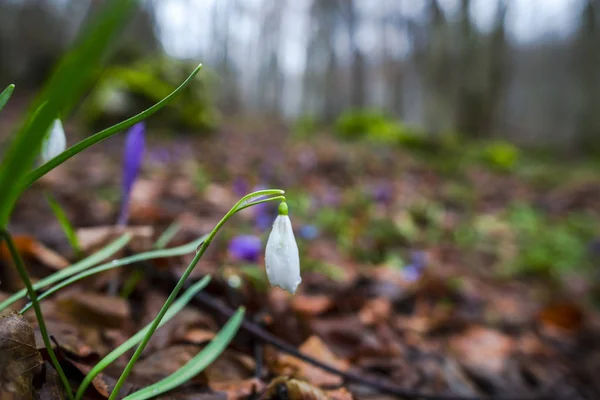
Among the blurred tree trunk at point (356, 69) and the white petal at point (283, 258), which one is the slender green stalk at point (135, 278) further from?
the blurred tree trunk at point (356, 69)

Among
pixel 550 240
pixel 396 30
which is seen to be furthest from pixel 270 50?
pixel 550 240

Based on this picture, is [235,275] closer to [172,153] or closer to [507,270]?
[507,270]

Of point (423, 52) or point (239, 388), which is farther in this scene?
point (423, 52)

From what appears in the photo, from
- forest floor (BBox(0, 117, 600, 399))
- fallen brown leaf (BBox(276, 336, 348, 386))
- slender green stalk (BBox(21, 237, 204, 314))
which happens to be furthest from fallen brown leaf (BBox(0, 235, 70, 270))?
fallen brown leaf (BBox(276, 336, 348, 386))

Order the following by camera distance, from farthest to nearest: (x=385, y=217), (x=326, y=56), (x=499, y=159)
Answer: (x=326, y=56) < (x=499, y=159) < (x=385, y=217)

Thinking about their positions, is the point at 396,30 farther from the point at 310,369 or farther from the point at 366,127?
the point at 310,369

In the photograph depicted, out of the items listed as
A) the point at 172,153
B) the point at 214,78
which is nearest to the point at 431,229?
the point at 172,153
